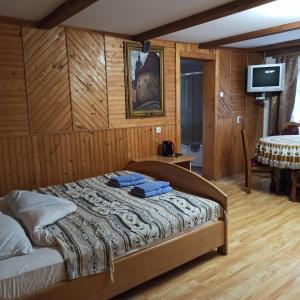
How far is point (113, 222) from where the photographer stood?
7.13 ft

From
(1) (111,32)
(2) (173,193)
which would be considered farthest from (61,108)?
(2) (173,193)

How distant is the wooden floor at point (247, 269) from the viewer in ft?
7.13

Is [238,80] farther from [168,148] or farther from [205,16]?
[205,16]

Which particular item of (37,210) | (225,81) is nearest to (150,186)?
(37,210)

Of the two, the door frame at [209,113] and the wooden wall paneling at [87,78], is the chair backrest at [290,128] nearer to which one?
the door frame at [209,113]

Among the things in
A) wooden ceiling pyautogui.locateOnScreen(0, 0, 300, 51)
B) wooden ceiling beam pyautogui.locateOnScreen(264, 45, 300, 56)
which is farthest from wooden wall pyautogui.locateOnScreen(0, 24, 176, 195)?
wooden ceiling beam pyautogui.locateOnScreen(264, 45, 300, 56)

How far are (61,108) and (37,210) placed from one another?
1.63 metres

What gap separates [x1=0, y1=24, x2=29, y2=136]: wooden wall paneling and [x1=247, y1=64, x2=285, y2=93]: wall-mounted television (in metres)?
3.86

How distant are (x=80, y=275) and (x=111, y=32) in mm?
2928

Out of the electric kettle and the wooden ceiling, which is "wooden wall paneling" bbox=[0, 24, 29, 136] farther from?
the electric kettle

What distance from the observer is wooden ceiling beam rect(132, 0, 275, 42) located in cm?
253

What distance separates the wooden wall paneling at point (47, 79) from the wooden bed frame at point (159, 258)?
4.91ft

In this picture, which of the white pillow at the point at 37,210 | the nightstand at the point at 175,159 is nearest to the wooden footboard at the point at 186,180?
the nightstand at the point at 175,159

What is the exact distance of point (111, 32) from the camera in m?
3.64
